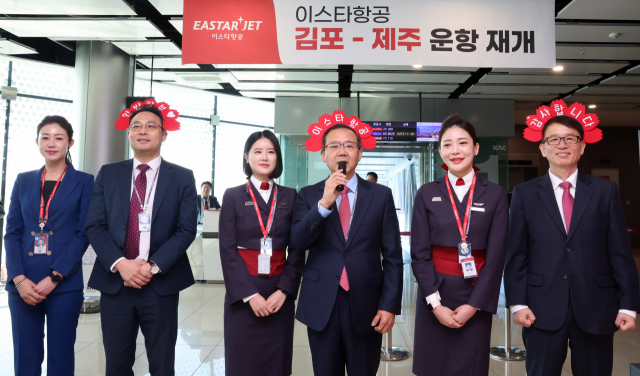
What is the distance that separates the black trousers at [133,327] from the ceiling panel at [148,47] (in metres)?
4.78

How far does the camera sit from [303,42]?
3.71 meters

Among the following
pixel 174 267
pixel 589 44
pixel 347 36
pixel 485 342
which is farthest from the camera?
pixel 589 44

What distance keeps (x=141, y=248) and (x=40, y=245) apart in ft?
2.12

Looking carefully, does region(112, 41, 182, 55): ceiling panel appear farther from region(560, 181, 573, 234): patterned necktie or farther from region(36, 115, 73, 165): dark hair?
region(560, 181, 573, 234): patterned necktie

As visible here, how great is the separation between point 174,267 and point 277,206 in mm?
699

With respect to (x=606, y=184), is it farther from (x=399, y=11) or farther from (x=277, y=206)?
(x=399, y=11)

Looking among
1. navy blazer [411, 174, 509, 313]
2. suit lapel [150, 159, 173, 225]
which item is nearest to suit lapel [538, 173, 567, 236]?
navy blazer [411, 174, 509, 313]

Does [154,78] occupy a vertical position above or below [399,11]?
above

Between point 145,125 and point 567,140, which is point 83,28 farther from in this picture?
point 567,140

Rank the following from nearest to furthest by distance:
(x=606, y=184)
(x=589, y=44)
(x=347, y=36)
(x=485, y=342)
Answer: (x=485, y=342) → (x=606, y=184) → (x=347, y=36) → (x=589, y=44)

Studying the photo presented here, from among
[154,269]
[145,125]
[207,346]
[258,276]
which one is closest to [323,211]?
[258,276]

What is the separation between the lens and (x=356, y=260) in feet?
7.04

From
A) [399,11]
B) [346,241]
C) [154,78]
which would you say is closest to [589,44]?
[399,11]

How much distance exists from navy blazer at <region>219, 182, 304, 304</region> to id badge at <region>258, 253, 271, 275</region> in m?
0.08
